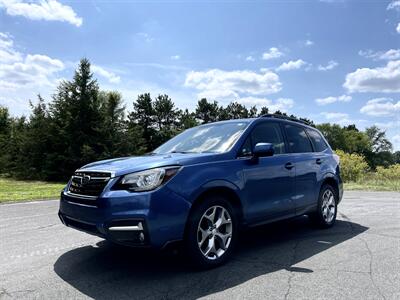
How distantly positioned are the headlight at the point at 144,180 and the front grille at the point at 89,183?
221mm

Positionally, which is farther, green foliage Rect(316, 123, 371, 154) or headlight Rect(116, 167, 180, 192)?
green foliage Rect(316, 123, 371, 154)

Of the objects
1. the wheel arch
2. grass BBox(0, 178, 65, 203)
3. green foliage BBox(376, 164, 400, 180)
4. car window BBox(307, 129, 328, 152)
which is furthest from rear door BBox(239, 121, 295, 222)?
green foliage BBox(376, 164, 400, 180)

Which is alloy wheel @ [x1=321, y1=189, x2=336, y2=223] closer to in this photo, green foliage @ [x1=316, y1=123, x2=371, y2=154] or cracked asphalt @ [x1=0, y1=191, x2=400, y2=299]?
cracked asphalt @ [x1=0, y1=191, x2=400, y2=299]

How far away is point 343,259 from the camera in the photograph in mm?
4992

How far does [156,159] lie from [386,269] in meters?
2.97

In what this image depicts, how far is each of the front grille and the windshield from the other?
4.50 ft

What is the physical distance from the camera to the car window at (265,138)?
17.5 ft

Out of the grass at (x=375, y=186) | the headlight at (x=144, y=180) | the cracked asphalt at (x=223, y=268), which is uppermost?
the headlight at (x=144, y=180)

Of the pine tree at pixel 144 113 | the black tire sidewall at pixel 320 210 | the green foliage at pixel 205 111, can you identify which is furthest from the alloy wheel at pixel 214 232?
the green foliage at pixel 205 111

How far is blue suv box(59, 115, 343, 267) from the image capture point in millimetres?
4113

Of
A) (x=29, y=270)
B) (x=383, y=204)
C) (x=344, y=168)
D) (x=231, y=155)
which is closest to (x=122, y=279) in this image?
(x=29, y=270)

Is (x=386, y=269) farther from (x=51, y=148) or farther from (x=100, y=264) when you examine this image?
(x=51, y=148)

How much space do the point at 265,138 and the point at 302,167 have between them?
0.94 m

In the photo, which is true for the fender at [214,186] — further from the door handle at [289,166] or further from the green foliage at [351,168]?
the green foliage at [351,168]
